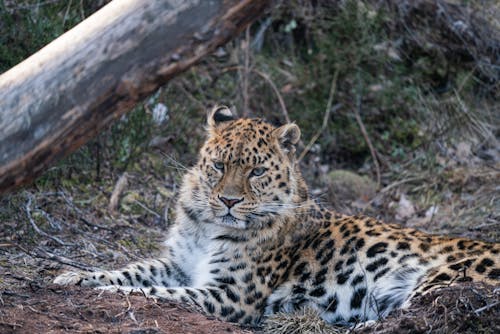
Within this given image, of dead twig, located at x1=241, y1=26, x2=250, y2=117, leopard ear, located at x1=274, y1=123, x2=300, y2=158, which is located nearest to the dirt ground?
dead twig, located at x1=241, y1=26, x2=250, y2=117

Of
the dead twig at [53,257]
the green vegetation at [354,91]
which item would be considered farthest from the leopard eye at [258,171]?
the green vegetation at [354,91]

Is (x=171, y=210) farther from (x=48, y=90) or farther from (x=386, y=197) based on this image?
(x=48, y=90)

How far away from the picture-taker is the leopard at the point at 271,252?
643cm

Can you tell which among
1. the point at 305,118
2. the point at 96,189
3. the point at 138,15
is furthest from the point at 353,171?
the point at 138,15

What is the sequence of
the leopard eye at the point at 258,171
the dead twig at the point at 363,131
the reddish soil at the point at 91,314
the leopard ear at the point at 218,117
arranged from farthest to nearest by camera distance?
the dead twig at the point at 363,131
the leopard ear at the point at 218,117
the leopard eye at the point at 258,171
the reddish soil at the point at 91,314

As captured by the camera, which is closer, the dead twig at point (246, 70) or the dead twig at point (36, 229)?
the dead twig at point (36, 229)

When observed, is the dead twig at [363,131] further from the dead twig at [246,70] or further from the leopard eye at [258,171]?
the leopard eye at [258,171]

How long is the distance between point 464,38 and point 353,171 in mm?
2592

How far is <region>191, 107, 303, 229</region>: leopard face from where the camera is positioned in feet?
22.6

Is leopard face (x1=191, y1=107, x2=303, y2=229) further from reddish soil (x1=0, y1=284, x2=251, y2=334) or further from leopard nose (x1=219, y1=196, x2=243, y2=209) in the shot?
reddish soil (x1=0, y1=284, x2=251, y2=334)

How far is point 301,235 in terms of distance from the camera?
7141 millimetres

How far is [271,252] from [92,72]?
2.97m

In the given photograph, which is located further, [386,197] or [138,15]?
[386,197]

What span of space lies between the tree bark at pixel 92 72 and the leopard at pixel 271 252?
204 cm
